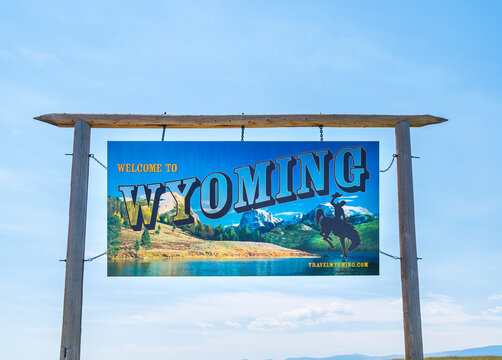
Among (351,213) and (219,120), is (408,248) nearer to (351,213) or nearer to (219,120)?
(351,213)

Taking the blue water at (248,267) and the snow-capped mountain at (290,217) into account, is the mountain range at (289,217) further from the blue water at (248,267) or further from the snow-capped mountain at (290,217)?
the blue water at (248,267)

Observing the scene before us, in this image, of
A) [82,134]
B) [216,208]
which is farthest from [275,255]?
[82,134]

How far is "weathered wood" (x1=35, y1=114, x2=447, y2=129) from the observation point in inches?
376

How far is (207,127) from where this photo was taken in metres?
9.64

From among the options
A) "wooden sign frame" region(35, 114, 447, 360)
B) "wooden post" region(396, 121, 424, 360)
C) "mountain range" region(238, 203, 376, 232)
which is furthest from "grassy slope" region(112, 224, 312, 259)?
"wooden post" region(396, 121, 424, 360)

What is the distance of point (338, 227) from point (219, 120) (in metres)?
2.43

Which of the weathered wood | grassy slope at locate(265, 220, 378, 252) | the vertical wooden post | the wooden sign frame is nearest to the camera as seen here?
the vertical wooden post

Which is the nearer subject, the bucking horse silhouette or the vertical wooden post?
the vertical wooden post

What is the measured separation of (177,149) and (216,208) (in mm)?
1077

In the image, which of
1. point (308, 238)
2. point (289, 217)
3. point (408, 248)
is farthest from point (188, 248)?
point (408, 248)

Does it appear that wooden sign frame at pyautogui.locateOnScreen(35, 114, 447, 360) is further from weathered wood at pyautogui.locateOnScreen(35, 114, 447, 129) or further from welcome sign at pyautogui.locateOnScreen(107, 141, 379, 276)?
welcome sign at pyautogui.locateOnScreen(107, 141, 379, 276)

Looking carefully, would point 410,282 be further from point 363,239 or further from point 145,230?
point 145,230

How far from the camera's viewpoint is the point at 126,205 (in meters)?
9.66

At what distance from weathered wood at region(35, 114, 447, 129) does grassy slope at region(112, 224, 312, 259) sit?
160 cm
